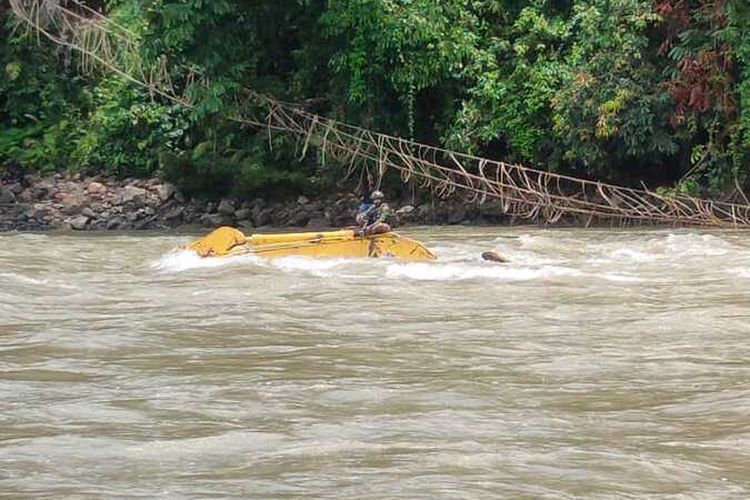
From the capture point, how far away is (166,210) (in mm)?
25062

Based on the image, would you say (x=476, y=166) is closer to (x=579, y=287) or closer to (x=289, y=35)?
(x=289, y=35)

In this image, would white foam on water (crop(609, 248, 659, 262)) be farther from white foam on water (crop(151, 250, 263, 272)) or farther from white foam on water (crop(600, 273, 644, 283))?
white foam on water (crop(151, 250, 263, 272))

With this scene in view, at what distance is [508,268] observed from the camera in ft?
50.3

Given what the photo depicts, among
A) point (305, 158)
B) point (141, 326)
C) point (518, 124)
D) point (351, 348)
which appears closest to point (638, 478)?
point (351, 348)

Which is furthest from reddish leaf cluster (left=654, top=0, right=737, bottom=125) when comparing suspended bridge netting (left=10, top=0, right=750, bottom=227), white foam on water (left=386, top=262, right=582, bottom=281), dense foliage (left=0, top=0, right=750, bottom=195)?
white foam on water (left=386, top=262, right=582, bottom=281)

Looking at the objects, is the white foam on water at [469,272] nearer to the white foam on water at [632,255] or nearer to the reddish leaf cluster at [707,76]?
the white foam on water at [632,255]

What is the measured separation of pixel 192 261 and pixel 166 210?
8.87 meters

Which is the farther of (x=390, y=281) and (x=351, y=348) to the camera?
(x=390, y=281)

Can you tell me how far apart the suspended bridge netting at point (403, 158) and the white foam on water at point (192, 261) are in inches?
270

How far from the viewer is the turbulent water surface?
20.7 feet

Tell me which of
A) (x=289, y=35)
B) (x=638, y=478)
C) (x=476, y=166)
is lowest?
(x=638, y=478)

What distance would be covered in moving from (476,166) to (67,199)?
321 inches

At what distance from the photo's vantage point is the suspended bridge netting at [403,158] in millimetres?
22109

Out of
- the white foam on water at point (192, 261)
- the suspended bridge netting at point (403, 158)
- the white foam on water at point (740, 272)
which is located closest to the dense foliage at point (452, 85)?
the suspended bridge netting at point (403, 158)
